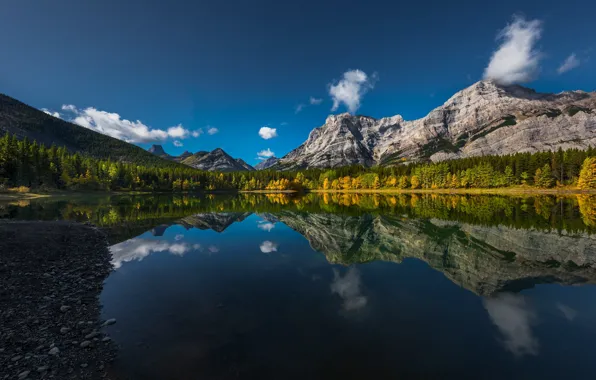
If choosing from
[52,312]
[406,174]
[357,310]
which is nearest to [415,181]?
[406,174]

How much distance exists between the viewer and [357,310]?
48.2 feet

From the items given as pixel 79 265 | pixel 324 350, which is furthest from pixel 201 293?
pixel 79 265

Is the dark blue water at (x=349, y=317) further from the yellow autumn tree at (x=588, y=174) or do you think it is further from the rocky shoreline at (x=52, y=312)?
the yellow autumn tree at (x=588, y=174)

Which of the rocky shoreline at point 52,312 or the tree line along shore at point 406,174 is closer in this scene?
the rocky shoreline at point 52,312

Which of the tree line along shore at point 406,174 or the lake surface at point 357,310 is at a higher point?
the tree line along shore at point 406,174

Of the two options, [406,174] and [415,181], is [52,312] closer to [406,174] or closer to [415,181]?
[415,181]

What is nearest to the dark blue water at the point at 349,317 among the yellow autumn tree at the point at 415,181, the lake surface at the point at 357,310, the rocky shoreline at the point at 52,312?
the lake surface at the point at 357,310

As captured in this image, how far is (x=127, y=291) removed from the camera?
16.9 m

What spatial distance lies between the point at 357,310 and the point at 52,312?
52.0ft

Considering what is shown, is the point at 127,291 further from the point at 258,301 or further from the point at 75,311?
the point at 258,301

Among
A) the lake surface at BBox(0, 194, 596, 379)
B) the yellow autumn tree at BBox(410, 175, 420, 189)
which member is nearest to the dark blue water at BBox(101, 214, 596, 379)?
the lake surface at BBox(0, 194, 596, 379)

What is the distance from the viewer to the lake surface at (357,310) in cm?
990

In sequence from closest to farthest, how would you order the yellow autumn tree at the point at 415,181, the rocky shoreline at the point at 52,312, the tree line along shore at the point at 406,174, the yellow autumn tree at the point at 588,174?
the rocky shoreline at the point at 52,312
the yellow autumn tree at the point at 588,174
the tree line along shore at the point at 406,174
the yellow autumn tree at the point at 415,181

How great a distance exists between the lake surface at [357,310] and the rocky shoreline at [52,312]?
2.99 feet
